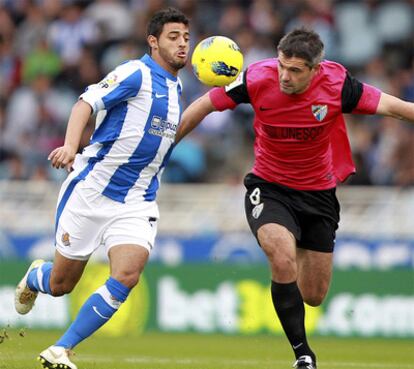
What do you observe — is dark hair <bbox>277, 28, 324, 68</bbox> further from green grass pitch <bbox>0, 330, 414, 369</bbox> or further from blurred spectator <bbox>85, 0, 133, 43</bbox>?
blurred spectator <bbox>85, 0, 133, 43</bbox>

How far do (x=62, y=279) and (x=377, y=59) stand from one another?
1005 cm

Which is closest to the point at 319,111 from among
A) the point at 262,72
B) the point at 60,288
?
the point at 262,72

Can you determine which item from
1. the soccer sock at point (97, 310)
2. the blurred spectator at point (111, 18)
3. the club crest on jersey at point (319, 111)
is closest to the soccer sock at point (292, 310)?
the soccer sock at point (97, 310)

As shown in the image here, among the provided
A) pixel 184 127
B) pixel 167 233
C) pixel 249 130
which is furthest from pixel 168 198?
pixel 184 127

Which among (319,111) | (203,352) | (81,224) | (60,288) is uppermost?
(319,111)

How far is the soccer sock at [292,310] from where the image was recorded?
9055 mm

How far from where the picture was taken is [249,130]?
58.5ft

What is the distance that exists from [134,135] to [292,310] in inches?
70.7

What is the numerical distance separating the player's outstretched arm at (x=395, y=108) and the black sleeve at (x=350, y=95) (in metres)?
0.19

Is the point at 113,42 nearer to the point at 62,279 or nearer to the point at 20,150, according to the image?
the point at 20,150

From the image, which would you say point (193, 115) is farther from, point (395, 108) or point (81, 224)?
point (395, 108)

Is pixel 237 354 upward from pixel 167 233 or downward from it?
downward

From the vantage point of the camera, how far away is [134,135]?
9.05m

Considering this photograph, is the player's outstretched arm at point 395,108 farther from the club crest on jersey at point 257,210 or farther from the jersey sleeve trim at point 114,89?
the jersey sleeve trim at point 114,89
